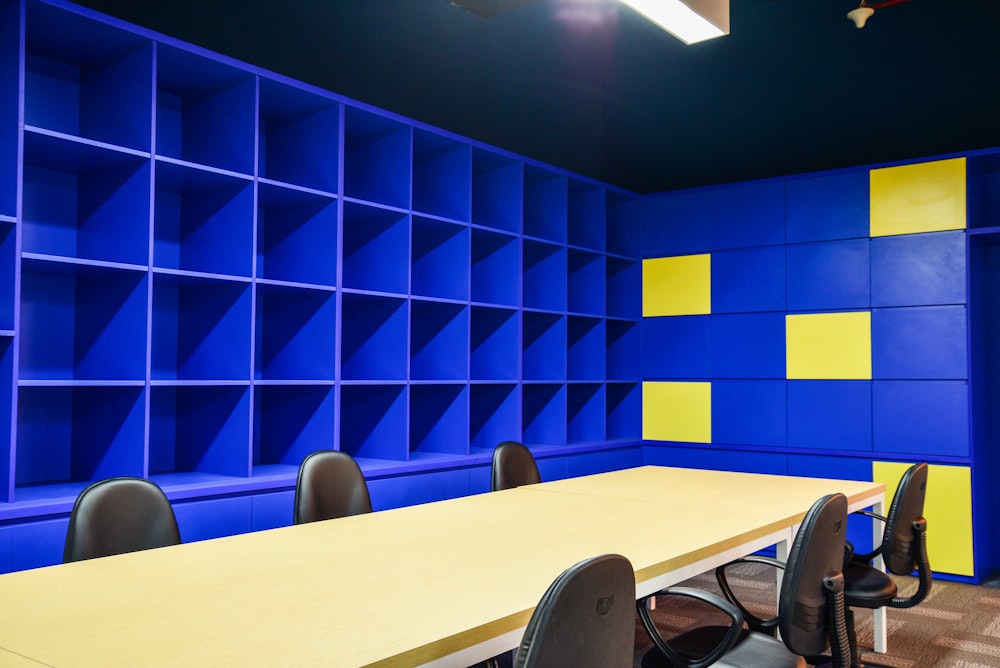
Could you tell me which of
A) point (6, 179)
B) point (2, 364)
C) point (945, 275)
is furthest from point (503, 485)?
point (945, 275)

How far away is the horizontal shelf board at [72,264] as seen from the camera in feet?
10.1

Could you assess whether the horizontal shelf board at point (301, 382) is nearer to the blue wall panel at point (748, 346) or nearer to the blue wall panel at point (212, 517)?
the blue wall panel at point (212, 517)

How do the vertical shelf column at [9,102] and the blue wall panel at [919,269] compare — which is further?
the blue wall panel at [919,269]

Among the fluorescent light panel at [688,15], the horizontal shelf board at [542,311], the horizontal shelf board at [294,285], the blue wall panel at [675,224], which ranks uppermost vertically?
the fluorescent light panel at [688,15]

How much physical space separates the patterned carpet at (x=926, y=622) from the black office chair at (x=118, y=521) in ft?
7.23

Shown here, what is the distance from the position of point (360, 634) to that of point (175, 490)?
6.74 ft

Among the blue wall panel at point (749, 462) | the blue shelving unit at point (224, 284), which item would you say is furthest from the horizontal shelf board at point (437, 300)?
the blue wall panel at point (749, 462)

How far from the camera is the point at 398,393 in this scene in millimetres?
4613

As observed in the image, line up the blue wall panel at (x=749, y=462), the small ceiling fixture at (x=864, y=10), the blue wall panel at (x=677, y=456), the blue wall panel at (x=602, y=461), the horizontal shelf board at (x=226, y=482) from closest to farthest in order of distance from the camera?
the horizontal shelf board at (x=226, y=482), the small ceiling fixture at (x=864, y=10), the blue wall panel at (x=602, y=461), the blue wall panel at (x=749, y=462), the blue wall panel at (x=677, y=456)

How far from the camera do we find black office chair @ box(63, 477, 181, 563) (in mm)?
2447

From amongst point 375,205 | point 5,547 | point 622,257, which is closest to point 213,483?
point 5,547

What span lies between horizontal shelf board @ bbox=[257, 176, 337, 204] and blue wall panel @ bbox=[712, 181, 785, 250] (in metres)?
3.32

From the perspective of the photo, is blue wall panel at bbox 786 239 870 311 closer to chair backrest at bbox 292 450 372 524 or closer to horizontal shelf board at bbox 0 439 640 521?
horizontal shelf board at bbox 0 439 640 521

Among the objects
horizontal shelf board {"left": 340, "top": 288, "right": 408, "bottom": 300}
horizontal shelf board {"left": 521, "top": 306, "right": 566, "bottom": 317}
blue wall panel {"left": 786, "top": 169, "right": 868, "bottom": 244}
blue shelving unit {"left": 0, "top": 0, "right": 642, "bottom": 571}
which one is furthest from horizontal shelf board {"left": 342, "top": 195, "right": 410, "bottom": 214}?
blue wall panel {"left": 786, "top": 169, "right": 868, "bottom": 244}
